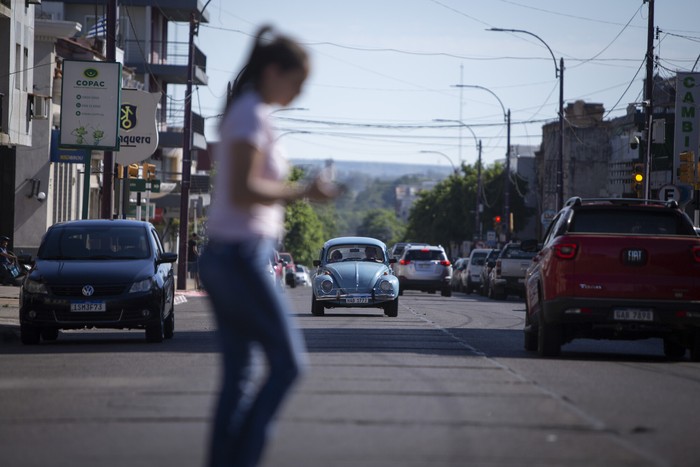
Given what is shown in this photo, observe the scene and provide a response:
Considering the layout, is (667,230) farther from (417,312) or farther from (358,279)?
(417,312)

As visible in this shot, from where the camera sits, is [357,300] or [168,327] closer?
[168,327]

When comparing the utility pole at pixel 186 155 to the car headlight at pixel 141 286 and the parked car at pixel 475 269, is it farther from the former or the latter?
the car headlight at pixel 141 286

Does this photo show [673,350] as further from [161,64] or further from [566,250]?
[161,64]

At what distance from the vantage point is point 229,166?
6.30 m

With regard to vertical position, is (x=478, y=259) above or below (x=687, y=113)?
below

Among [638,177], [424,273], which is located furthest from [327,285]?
[424,273]

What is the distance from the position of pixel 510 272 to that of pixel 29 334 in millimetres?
28478

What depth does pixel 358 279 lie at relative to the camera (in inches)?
1073

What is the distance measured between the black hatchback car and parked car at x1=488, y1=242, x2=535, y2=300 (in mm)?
27023

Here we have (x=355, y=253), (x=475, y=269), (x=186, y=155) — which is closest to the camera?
(x=355, y=253)

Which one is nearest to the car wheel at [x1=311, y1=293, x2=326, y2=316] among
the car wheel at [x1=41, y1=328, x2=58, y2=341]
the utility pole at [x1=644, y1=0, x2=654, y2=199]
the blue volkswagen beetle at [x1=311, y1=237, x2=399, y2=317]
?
the blue volkswagen beetle at [x1=311, y1=237, x2=399, y2=317]

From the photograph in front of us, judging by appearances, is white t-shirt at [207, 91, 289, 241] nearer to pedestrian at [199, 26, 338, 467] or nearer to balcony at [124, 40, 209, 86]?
pedestrian at [199, 26, 338, 467]

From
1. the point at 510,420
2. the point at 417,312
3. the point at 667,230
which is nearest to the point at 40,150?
the point at 417,312

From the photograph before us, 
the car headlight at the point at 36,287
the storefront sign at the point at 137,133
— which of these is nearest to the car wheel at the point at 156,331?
the car headlight at the point at 36,287
